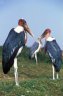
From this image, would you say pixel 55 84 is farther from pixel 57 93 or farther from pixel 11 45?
pixel 11 45

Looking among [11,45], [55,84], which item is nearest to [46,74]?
[55,84]

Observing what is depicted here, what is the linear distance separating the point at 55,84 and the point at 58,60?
2.53 metres

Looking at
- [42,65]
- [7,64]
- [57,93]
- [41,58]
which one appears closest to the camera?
[7,64]

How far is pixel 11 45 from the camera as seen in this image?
16.1 m

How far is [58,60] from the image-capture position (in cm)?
2055

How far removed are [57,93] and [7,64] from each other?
231 cm

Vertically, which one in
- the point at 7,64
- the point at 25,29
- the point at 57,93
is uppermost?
the point at 25,29

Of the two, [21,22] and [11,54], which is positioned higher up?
[21,22]

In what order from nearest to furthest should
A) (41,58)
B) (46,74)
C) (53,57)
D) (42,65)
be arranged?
1. (53,57)
2. (46,74)
3. (42,65)
4. (41,58)

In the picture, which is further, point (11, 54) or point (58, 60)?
point (58, 60)

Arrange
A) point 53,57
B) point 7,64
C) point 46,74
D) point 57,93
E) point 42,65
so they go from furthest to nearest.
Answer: point 42,65, point 46,74, point 53,57, point 57,93, point 7,64

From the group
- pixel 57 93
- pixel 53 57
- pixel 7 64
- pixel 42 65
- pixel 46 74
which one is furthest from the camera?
pixel 42 65

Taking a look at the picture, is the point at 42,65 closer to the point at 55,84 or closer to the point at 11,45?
the point at 55,84

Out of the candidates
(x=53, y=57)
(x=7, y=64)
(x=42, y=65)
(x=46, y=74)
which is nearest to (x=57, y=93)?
(x=7, y=64)
